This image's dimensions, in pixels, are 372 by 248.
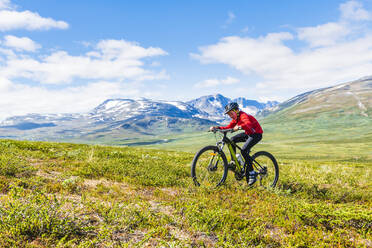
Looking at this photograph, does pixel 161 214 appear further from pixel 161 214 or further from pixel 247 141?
pixel 247 141

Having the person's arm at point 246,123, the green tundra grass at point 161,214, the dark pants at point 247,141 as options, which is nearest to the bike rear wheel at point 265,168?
the dark pants at point 247,141

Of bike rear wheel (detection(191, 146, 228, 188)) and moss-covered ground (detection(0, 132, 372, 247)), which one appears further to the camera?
bike rear wheel (detection(191, 146, 228, 188))

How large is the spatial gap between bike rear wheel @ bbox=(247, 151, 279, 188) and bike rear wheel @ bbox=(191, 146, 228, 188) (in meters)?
Answer: 1.70

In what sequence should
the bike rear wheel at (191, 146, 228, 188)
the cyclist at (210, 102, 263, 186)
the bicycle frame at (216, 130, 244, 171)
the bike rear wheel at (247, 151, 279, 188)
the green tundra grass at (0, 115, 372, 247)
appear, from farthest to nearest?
the bike rear wheel at (247, 151, 279, 188), the cyclist at (210, 102, 263, 186), the bicycle frame at (216, 130, 244, 171), the bike rear wheel at (191, 146, 228, 188), the green tundra grass at (0, 115, 372, 247)

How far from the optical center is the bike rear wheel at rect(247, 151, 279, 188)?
9930mm

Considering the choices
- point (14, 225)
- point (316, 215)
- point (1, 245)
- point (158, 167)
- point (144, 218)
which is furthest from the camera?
point (158, 167)

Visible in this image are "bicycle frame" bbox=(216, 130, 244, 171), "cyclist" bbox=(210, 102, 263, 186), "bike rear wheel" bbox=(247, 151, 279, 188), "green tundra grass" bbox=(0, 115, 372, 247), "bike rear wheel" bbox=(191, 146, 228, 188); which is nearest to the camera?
"green tundra grass" bbox=(0, 115, 372, 247)

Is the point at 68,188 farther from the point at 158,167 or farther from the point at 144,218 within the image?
the point at 158,167

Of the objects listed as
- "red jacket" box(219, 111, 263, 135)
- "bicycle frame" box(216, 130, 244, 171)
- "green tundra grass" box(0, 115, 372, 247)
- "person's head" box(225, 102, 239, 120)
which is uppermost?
"person's head" box(225, 102, 239, 120)

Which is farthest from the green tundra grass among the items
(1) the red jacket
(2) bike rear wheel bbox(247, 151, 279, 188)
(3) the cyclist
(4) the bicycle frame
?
(1) the red jacket

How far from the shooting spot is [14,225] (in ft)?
14.6

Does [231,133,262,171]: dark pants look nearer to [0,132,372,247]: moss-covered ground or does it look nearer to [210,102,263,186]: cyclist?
[210,102,263,186]: cyclist

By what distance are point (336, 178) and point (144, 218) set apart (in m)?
11.0

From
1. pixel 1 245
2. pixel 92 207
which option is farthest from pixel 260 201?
pixel 1 245
